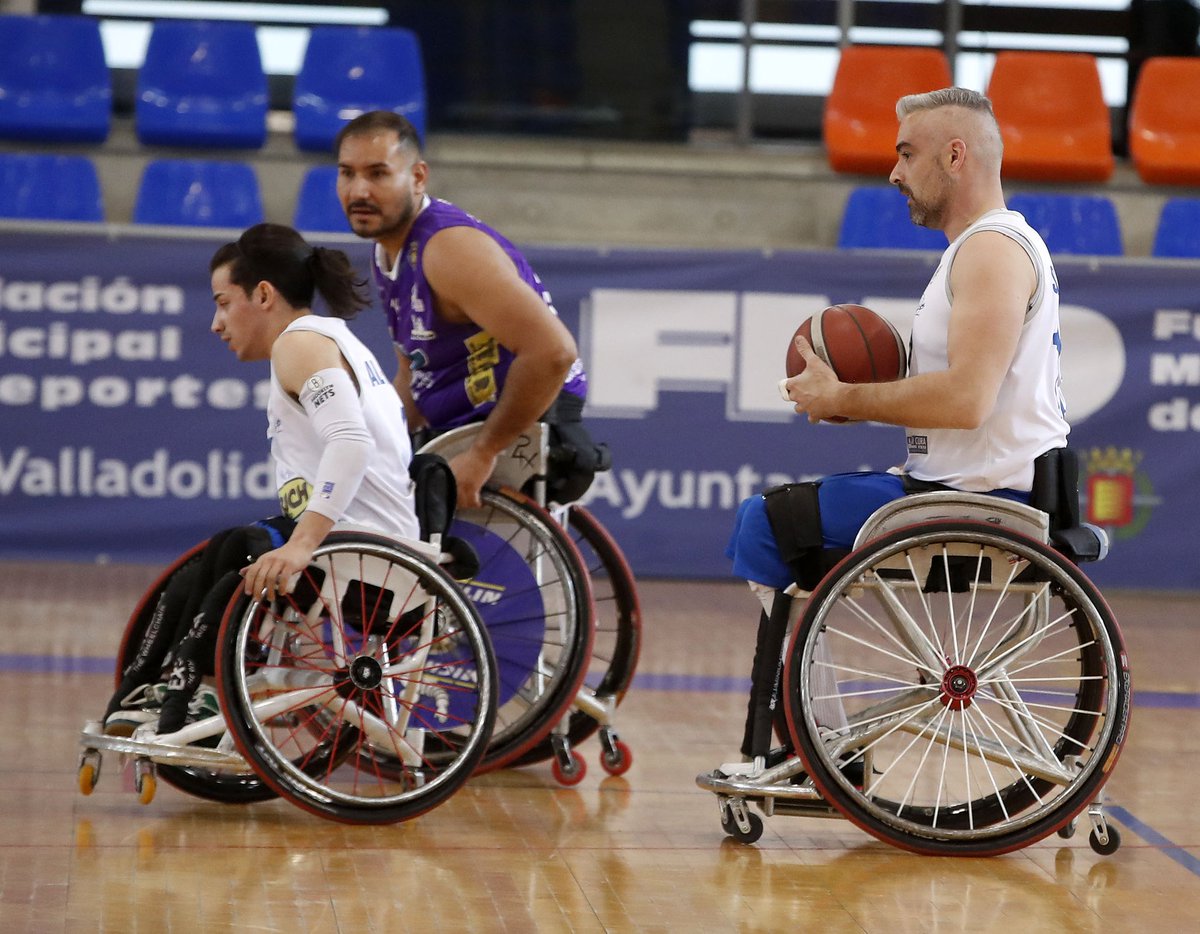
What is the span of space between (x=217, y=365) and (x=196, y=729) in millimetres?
3157

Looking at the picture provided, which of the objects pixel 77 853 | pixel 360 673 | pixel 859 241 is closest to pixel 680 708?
pixel 360 673

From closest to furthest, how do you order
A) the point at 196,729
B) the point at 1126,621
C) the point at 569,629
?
1. the point at 196,729
2. the point at 569,629
3. the point at 1126,621

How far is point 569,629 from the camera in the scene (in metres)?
3.51

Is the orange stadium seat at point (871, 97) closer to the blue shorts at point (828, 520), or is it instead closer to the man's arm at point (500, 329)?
the man's arm at point (500, 329)

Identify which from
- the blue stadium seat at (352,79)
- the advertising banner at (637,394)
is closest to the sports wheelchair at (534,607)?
the advertising banner at (637,394)

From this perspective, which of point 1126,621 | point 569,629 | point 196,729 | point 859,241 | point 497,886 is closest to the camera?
point 497,886

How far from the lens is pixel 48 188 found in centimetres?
766

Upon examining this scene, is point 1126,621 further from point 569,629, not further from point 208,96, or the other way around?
point 208,96

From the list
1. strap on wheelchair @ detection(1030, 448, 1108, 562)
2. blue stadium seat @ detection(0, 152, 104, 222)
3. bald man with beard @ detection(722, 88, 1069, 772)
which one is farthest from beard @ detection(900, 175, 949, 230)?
blue stadium seat @ detection(0, 152, 104, 222)

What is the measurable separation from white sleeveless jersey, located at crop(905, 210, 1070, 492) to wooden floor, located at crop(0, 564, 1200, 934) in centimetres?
72

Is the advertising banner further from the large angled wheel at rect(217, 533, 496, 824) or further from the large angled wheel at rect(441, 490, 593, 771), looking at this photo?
the large angled wheel at rect(217, 533, 496, 824)

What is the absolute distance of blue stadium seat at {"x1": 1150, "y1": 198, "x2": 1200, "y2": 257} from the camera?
7.91m

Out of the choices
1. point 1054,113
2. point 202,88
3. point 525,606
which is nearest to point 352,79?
point 202,88

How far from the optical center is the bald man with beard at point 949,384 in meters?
2.89
